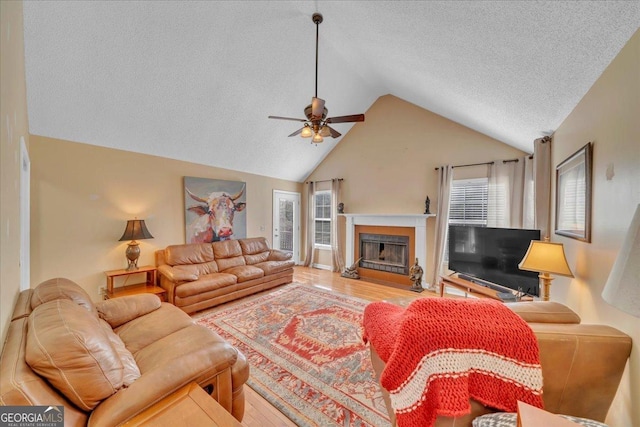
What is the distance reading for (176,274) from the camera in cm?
335

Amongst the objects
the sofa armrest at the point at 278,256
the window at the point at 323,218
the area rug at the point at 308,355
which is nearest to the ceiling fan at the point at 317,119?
the area rug at the point at 308,355

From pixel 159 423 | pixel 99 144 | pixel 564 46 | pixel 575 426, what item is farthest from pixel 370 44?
pixel 99 144

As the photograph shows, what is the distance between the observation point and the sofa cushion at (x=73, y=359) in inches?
36.6

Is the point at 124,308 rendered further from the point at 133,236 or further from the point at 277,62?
the point at 277,62

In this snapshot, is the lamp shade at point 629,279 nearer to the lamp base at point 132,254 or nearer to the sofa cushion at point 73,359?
the sofa cushion at point 73,359

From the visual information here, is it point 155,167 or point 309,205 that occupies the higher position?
point 155,167

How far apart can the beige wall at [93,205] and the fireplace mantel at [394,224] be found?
3.39 m

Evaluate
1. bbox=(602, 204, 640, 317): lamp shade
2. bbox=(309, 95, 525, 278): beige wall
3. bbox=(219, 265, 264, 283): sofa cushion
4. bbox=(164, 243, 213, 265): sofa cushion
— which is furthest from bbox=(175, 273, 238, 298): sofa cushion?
bbox=(602, 204, 640, 317): lamp shade

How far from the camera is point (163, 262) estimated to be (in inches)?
151

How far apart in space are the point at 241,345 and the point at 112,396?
1632 millimetres

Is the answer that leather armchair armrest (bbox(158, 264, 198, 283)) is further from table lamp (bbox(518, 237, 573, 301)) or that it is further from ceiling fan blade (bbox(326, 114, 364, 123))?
table lamp (bbox(518, 237, 573, 301))

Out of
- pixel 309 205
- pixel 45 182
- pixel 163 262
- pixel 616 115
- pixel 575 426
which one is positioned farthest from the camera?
pixel 309 205

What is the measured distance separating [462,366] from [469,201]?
12.5 ft

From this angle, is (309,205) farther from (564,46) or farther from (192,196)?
(564,46)
